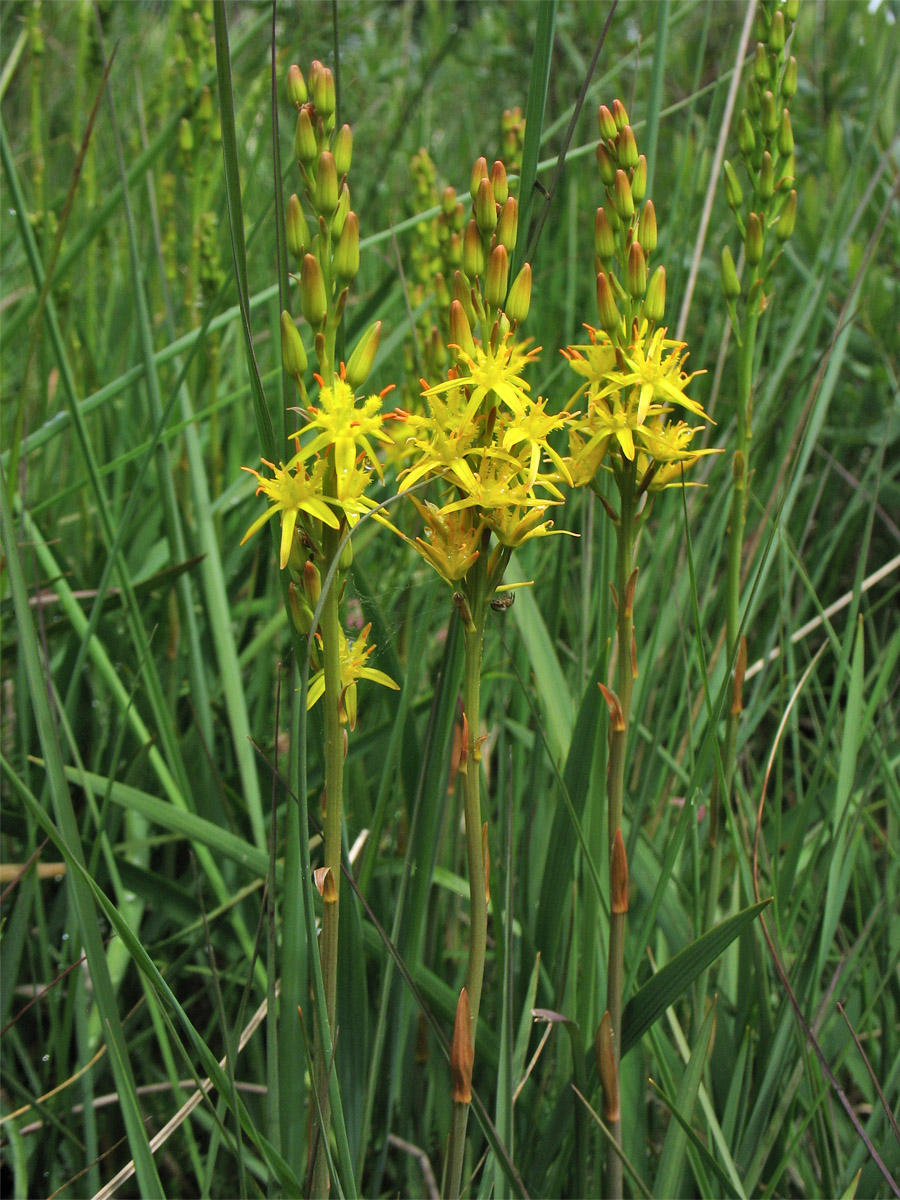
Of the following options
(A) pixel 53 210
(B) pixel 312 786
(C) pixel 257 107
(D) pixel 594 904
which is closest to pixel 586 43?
(C) pixel 257 107

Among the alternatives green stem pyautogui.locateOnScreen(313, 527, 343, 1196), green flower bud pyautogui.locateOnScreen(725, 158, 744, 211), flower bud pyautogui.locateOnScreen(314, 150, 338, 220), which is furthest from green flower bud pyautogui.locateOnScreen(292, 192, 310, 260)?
green flower bud pyautogui.locateOnScreen(725, 158, 744, 211)

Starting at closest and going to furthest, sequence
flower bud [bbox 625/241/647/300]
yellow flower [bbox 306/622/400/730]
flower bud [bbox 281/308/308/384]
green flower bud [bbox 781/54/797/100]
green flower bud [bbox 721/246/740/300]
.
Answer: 1. flower bud [bbox 281/308/308/384]
2. yellow flower [bbox 306/622/400/730]
3. flower bud [bbox 625/241/647/300]
4. green flower bud [bbox 721/246/740/300]
5. green flower bud [bbox 781/54/797/100]

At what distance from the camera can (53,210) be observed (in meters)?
2.97

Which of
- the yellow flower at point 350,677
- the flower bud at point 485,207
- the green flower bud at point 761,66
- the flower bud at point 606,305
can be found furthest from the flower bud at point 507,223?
the green flower bud at point 761,66

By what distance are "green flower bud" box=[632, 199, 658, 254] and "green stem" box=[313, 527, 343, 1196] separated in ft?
1.66

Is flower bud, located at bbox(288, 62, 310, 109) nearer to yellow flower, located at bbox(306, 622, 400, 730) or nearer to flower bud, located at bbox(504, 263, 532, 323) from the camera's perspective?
flower bud, located at bbox(504, 263, 532, 323)

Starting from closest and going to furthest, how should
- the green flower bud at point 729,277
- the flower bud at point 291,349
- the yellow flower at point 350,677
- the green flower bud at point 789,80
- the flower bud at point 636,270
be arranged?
the flower bud at point 291,349
the yellow flower at point 350,677
the flower bud at point 636,270
the green flower bud at point 729,277
the green flower bud at point 789,80

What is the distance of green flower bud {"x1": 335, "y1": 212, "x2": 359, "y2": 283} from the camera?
79 centimetres

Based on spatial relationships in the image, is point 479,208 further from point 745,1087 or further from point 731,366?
point 731,366

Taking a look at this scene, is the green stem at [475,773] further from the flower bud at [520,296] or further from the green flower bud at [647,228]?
the green flower bud at [647,228]

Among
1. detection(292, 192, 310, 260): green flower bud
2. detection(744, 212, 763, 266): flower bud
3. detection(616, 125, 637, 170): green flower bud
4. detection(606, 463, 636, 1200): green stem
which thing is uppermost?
detection(616, 125, 637, 170): green flower bud

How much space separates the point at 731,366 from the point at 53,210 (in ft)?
7.11

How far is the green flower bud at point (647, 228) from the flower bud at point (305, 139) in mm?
372

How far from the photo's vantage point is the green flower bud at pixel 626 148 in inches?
37.5
